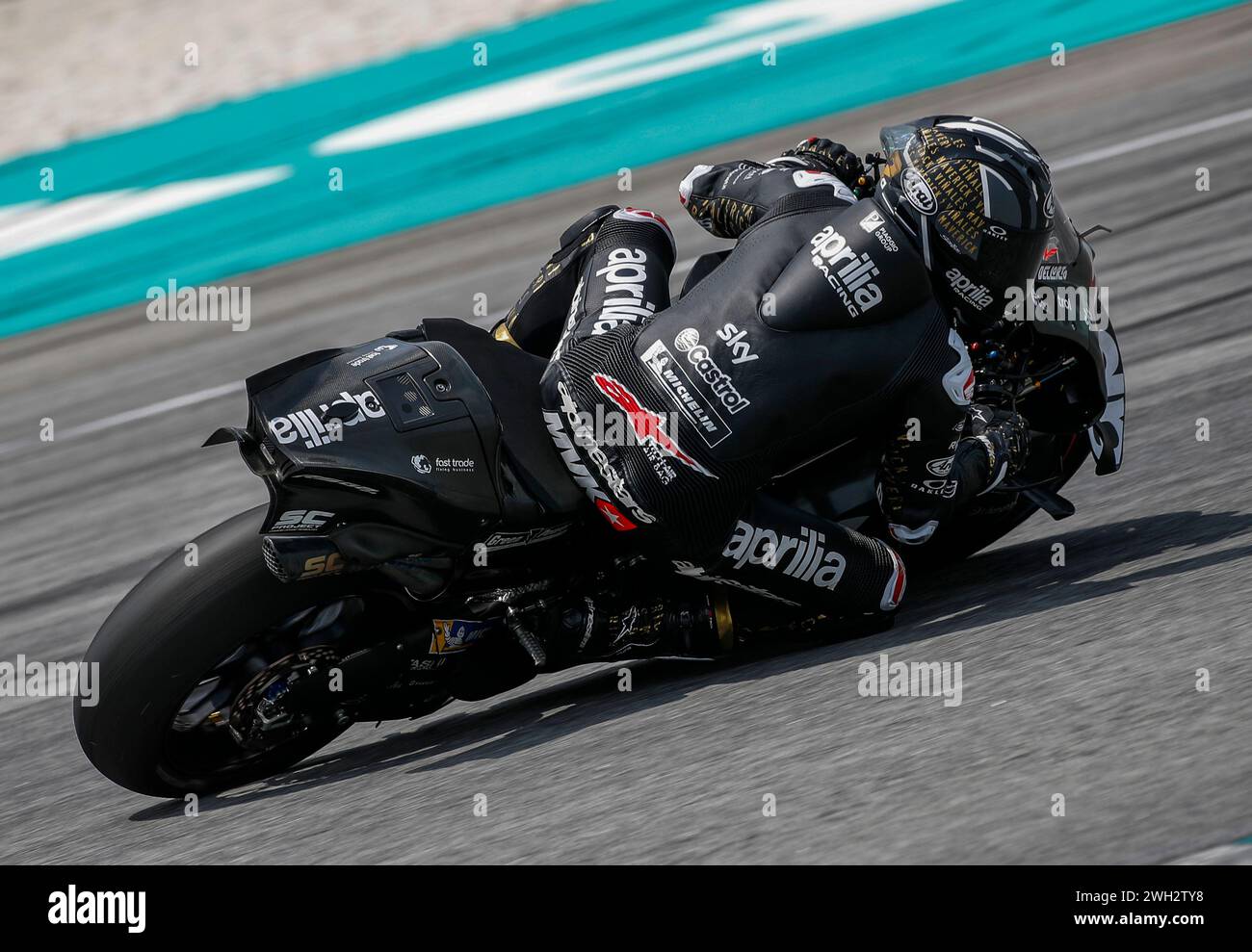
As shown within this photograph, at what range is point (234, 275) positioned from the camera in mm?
9562

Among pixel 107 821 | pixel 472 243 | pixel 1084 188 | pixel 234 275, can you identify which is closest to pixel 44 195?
pixel 234 275

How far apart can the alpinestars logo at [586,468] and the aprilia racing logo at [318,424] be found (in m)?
0.49

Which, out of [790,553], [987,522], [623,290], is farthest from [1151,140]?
[790,553]

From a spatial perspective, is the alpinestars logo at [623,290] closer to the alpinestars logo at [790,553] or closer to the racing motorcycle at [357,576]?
the racing motorcycle at [357,576]

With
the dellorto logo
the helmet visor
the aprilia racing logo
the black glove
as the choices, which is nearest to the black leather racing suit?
the dellorto logo

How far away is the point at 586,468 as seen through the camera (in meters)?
3.74

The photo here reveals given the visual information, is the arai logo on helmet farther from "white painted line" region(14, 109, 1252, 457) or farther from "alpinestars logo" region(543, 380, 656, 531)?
"white painted line" region(14, 109, 1252, 457)

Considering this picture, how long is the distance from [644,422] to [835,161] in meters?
1.03

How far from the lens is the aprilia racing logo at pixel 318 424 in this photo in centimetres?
332

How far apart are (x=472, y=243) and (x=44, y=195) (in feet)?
12.1

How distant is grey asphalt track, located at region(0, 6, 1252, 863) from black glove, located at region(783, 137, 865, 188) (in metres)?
1.22

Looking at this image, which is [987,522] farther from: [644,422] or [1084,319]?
[644,422]

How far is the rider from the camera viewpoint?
368 centimetres
